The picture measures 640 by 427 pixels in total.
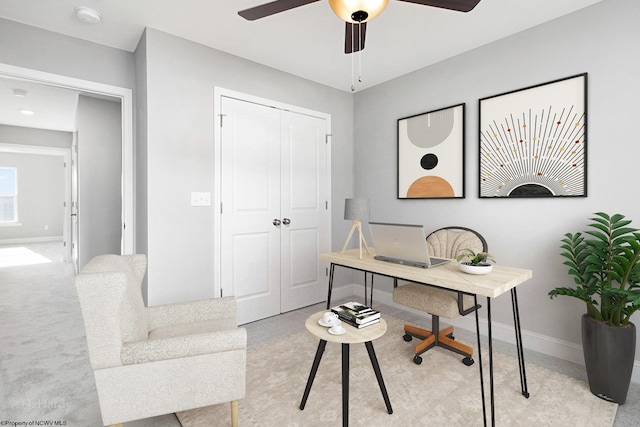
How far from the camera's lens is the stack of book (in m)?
1.67

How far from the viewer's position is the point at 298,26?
2.44 m

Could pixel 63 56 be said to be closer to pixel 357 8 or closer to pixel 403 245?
pixel 357 8

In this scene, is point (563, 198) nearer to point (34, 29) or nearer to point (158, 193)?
point (158, 193)

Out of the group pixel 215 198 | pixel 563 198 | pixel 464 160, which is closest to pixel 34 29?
pixel 215 198

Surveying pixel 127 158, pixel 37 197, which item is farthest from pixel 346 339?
pixel 37 197

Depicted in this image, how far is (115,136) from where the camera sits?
4121mm

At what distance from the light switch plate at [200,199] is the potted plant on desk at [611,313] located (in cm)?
271

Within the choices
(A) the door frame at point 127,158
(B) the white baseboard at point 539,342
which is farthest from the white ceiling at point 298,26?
(B) the white baseboard at point 539,342

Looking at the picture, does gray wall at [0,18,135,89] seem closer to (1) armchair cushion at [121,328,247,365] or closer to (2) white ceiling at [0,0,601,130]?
(2) white ceiling at [0,0,601,130]

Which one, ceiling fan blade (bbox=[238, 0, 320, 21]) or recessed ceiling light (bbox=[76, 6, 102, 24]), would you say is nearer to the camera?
ceiling fan blade (bbox=[238, 0, 320, 21])

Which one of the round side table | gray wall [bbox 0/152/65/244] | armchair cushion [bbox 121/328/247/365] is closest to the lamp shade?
the round side table

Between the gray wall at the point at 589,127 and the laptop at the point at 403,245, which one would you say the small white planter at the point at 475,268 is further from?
the gray wall at the point at 589,127

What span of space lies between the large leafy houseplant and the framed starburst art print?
16.9 inches

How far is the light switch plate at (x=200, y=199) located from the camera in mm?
2715
